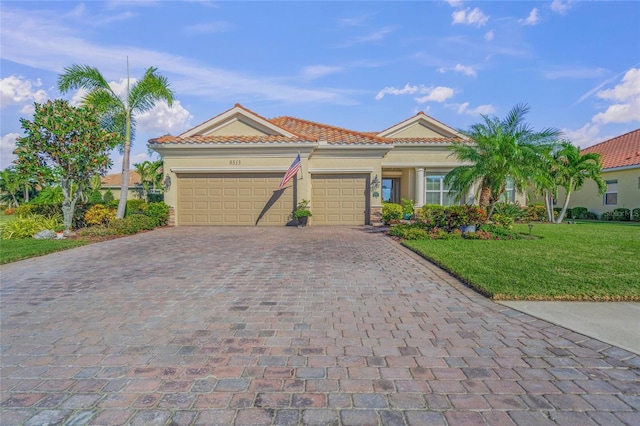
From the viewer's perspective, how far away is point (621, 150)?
21.0 meters

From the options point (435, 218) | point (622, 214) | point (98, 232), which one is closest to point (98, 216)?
point (98, 232)

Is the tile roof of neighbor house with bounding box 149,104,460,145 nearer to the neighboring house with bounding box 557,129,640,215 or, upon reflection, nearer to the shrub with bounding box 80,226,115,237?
the shrub with bounding box 80,226,115,237

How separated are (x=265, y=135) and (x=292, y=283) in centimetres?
1143

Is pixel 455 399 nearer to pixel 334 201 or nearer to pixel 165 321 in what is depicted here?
pixel 165 321

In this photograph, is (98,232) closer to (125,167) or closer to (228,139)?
(125,167)

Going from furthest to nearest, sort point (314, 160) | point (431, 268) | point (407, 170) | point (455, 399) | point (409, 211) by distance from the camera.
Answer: point (407, 170) → point (409, 211) → point (314, 160) → point (431, 268) → point (455, 399)

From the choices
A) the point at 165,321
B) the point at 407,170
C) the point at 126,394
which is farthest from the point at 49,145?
the point at 407,170

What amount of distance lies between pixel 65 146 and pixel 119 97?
3.58 meters

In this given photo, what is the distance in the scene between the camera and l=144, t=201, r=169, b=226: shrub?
14.2 m

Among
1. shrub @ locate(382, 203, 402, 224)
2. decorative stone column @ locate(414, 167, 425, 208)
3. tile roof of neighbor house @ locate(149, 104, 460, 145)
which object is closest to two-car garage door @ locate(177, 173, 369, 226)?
tile roof of neighbor house @ locate(149, 104, 460, 145)

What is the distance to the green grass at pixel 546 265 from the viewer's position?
4922 millimetres

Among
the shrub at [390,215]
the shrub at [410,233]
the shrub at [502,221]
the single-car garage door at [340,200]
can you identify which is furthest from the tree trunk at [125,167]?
the shrub at [502,221]

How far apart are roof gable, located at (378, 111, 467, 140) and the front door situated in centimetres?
327

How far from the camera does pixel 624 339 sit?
3.53 meters
